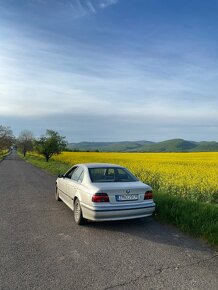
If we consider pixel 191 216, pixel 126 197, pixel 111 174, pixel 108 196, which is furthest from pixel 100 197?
pixel 191 216

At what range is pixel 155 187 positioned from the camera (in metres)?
11.4

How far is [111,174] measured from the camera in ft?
24.7

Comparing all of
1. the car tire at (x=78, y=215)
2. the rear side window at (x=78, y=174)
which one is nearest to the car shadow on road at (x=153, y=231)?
the car tire at (x=78, y=215)

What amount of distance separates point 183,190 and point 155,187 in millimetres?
1481

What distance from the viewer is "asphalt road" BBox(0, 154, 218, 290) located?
3.82 metres

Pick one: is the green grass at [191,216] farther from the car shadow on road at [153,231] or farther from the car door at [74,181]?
the car door at [74,181]

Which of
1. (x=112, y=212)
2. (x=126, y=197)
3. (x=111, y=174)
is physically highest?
(x=111, y=174)

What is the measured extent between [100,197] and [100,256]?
1.54 meters

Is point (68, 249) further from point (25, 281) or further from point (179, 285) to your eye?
point (179, 285)

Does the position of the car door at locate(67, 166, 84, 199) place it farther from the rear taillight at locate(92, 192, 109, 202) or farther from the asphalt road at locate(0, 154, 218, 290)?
the rear taillight at locate(92, 192, 109, 202)

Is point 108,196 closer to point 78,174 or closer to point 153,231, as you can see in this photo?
point 153,231

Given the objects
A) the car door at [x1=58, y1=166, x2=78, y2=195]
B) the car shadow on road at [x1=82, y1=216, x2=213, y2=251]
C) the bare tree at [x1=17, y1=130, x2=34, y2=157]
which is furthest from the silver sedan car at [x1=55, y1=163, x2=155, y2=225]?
the bare tree at [x1=17, y1=130, x2=34, y2=157]

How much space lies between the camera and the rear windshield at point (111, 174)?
7148 mm

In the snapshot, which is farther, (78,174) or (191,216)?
(78,174)
